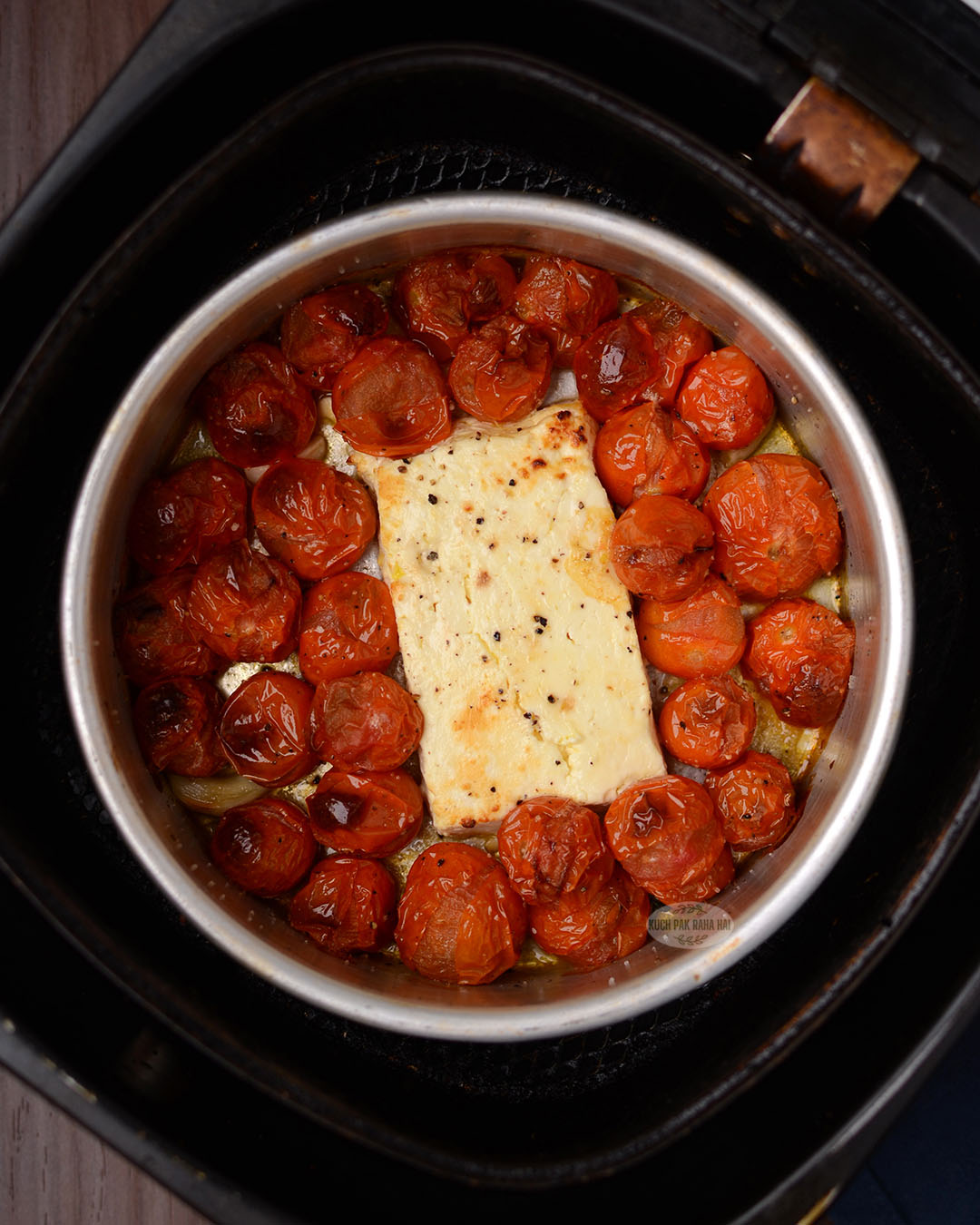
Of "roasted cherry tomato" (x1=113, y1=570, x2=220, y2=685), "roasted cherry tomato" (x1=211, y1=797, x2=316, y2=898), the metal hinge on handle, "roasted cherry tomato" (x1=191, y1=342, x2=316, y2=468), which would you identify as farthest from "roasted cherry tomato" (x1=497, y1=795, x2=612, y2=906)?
the metal hinge on handle

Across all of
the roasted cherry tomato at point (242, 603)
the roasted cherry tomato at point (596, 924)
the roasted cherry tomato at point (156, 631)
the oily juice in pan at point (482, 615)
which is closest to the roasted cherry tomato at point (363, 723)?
the oily juice in pan at point (482, 615)

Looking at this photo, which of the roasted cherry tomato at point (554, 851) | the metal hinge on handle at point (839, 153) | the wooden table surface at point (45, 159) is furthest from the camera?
the wooden table surface at point (45, 159)

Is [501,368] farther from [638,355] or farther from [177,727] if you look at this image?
[177,727]

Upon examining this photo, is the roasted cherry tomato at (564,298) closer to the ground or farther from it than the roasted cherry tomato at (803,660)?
farther from it

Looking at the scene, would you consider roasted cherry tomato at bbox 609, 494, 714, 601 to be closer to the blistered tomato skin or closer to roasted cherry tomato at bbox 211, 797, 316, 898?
the blistered tomato skin

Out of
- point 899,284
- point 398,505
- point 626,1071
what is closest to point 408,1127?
point 626,1071

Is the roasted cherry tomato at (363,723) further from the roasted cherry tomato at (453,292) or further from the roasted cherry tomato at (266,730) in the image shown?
the roasted cherry tomato at (453,292)

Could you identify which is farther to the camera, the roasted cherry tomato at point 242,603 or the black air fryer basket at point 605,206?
the roasted cherry tomato at point 242,603

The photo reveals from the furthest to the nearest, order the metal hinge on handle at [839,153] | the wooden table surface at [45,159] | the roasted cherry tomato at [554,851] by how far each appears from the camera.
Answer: the wooden table surface at [45,159]
the roasted cherry tomato at [554,851]
the metal hinge on handle at [839,153]
